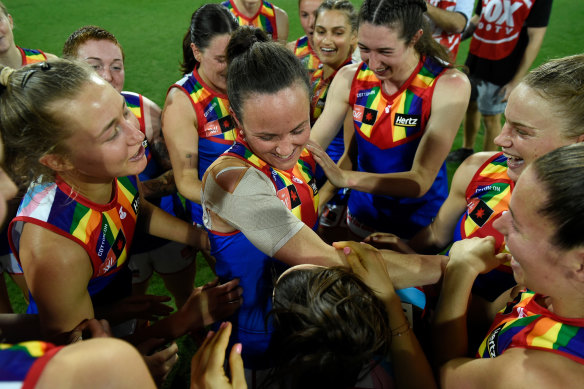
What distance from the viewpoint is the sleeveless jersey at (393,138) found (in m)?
2.39

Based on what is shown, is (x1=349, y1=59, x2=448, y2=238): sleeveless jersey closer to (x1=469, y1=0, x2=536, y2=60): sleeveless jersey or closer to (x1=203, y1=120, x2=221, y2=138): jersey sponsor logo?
(x1=203, y1=120, x2=221, y2=138): jersey sponsor logo

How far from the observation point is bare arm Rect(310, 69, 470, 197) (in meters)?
2.30

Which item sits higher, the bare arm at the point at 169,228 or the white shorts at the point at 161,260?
the bare arm at the point at 169,228

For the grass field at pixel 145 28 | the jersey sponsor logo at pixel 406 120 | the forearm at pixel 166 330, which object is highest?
the jersey sponsor logo at pixel 406 120

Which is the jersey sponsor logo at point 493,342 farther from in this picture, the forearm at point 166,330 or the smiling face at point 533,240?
the forearm at point 166,330

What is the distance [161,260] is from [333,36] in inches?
77.9

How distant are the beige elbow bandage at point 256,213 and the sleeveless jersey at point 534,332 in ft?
2.28

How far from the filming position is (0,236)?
2.44 m

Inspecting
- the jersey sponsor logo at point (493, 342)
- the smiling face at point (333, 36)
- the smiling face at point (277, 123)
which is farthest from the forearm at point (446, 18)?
the jersey sponsor logo at point (493, 342)

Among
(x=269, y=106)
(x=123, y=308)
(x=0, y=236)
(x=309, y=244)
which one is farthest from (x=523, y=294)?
(x=0, y=236)

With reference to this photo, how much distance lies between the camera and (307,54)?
142 inches

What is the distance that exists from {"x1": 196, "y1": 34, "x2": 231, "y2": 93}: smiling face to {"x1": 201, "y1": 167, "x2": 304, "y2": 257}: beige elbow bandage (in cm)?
132

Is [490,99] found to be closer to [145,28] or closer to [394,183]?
[394,183]

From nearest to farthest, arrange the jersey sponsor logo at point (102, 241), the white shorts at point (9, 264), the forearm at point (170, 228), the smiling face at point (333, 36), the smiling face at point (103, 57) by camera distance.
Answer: the jersey sponsor logo at point (102, 241) < the forearm at point (170, 228) < the white shorts at point (9, 264) < the smiling face at point (103, 57) < the smiling face at point (333, 36)
